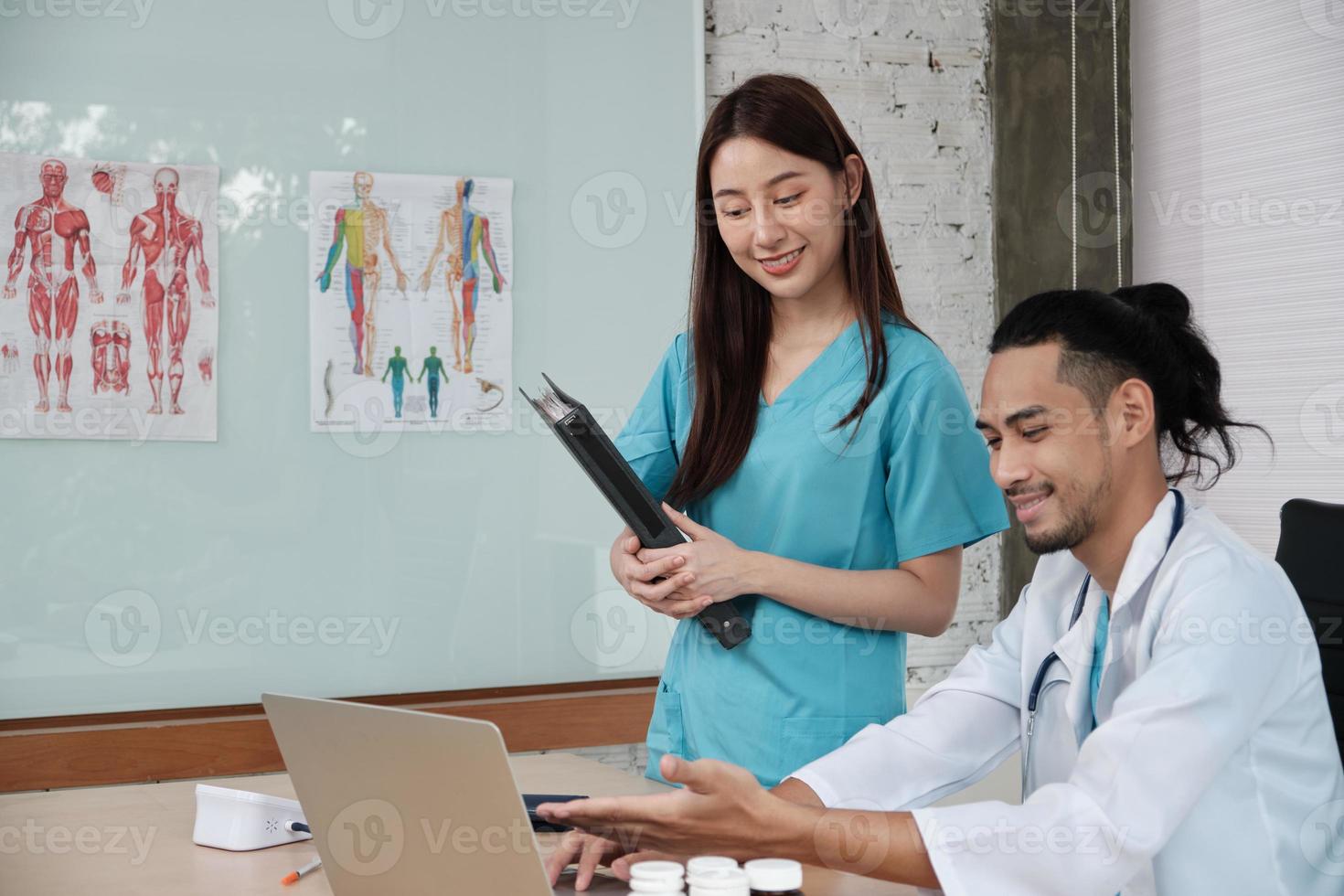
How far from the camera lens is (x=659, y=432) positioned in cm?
186

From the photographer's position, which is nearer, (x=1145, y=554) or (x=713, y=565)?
(x=1145, y=554)

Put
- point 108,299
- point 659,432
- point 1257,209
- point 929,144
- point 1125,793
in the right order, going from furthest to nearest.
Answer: point 929,144, point 1257,209, point 108,299, point 659,432, point 1125,793

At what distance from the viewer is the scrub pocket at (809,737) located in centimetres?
162

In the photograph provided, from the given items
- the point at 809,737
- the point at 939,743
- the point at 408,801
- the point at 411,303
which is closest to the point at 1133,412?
the point at 939,743

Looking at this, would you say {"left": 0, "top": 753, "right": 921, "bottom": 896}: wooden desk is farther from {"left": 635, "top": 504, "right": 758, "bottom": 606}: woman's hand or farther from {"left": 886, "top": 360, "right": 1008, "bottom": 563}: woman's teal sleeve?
{"left": 886, "top": 360, "right": 1008, "bottom": 563}: woman's teal sleeve

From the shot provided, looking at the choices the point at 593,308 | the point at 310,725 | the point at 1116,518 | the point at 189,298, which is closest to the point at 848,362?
the point at 1116,518

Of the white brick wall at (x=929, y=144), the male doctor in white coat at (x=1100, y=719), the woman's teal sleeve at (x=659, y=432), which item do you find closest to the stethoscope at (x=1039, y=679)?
the male doctor in white coat at (x=1100, y=719)

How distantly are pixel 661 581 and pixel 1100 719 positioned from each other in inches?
22.3

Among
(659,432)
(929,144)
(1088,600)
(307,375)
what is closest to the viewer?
(1088,600)

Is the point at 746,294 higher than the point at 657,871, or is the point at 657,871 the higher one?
the point at 746,294

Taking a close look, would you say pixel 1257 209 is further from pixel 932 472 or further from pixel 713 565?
pixel 713 565

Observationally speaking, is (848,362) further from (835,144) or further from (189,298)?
(189,298)

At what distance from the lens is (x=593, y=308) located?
2.68m

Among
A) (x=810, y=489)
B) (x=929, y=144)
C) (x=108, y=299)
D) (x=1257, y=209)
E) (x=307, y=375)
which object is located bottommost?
(x=810, y=489)
